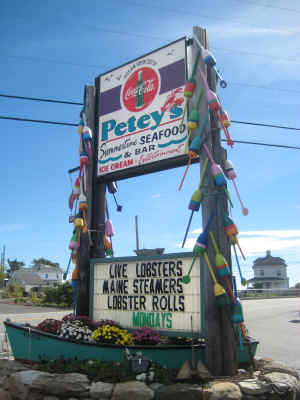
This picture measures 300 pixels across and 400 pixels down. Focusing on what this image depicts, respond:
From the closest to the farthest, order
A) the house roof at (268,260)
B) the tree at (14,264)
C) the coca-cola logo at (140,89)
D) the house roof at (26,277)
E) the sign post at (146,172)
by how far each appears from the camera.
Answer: the sign post at (146,172) → the coca-cola logo at (140,89) → the house roof at (268,260) → the house roof at (26,277) → the tree at (14,264)

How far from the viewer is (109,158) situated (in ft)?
28.8

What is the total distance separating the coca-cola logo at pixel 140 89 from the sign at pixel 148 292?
3.25 meters

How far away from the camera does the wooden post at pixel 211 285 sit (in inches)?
234

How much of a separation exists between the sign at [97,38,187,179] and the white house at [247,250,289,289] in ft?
207

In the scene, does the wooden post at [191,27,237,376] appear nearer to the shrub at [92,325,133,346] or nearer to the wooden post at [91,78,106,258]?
the shrub at [92,325,133,346]

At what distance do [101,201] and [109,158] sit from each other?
3.28 feet

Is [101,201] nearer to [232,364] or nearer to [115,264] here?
[115,264]

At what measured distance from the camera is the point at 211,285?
620cm

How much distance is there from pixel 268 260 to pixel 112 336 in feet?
219

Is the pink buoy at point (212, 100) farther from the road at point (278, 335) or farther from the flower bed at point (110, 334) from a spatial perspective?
the road at point (278, 335)

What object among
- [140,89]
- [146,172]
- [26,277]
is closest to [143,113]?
[140,89]

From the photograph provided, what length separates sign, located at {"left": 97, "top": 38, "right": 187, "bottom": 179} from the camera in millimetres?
7730

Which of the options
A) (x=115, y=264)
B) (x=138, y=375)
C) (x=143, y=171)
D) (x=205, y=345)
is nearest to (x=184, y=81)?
(x=143, y=171)

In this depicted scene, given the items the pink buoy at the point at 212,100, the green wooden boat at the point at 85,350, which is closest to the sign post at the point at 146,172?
the pink buoy at the point at 212,100
